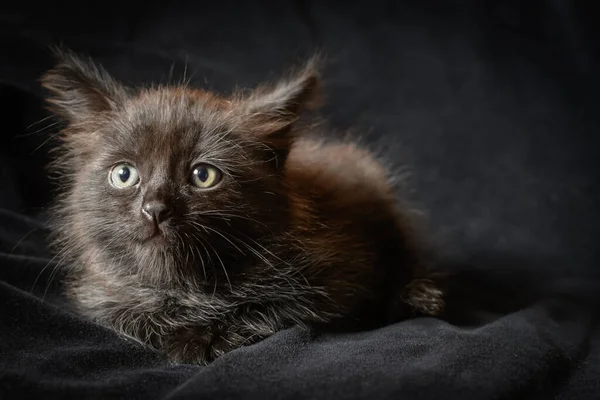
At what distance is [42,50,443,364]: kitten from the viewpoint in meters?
1.44

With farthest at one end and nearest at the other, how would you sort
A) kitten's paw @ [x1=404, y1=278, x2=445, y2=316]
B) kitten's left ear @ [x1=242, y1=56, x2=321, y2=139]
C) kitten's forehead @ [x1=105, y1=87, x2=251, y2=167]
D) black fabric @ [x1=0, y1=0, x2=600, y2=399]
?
1. black fabric @ [x1=0, y1=0, x2=600, y2=399]
2. kitten's paw @ [x1=404, y1=278, x2=445, y2=316]
3. kitten's left ear @ [x1=242, y1=56, x2=321, y2=139]
4. kitten's forehead @ [x1=105, y1=87, x2=251, y2=167]

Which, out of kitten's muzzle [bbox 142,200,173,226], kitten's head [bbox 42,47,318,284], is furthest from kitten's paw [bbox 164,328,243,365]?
kitten's muzzle [bbox 142,200,173,226]

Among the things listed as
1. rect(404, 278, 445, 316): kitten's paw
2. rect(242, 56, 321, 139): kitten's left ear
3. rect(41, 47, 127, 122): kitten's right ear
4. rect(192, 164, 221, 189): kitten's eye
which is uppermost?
rect(242, 56, 321, 139): kitten's left ear

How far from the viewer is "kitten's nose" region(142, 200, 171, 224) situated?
1350mm

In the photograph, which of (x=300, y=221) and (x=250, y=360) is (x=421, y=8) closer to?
(x=300, y=221)

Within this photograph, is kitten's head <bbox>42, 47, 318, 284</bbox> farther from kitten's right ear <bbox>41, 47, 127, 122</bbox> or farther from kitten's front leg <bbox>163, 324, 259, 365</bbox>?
kitten's front leg <bbox>163, 324, 259, 365</bbox>

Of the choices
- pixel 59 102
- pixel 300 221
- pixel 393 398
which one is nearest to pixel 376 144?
pixel 300 221

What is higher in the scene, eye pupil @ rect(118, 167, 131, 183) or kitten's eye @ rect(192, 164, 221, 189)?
kitten's eye @ rect(192, 164, 221, 189)

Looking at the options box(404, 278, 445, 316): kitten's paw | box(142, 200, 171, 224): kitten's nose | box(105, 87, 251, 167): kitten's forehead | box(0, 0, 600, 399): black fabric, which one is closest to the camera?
box(142, 200, 171, 224): kitten's nose

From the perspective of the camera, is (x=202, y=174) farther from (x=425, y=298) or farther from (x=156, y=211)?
(x=425, y=298)

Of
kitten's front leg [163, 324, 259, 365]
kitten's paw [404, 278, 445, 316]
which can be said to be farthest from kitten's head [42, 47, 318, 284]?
kitten's paw [404, 278, 445, 316]

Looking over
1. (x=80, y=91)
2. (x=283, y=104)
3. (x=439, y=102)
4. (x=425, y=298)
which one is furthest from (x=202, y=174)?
(x=439, y=102)

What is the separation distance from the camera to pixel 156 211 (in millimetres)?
1351

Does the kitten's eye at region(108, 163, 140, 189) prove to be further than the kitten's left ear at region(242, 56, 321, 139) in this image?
No
